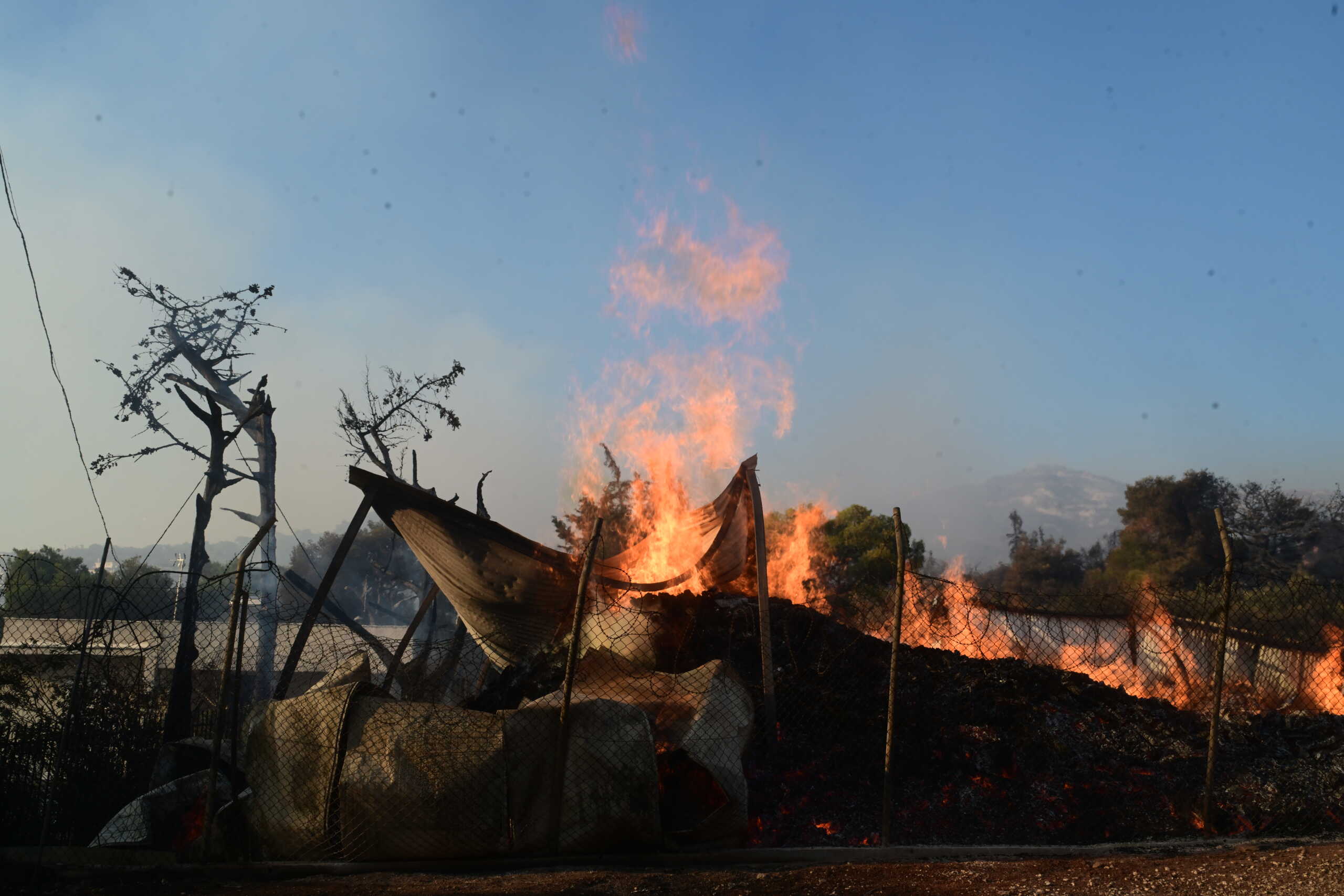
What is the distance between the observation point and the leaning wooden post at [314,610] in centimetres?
800

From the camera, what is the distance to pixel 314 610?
327 inches

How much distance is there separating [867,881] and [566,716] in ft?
7.63

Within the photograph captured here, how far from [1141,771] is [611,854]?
5.25 m

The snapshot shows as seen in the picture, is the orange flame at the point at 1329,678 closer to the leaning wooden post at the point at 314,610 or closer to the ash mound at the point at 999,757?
the ash mound at the point at 999,757

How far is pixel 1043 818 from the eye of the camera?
Result: 7.36 metres

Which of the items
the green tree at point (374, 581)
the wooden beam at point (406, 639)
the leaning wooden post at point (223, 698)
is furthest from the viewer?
the green tree at point (374, 581)

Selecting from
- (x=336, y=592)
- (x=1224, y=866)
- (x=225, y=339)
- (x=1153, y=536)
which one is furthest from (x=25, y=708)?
(x=336, y=592)

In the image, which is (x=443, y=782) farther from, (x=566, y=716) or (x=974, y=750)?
(x=974, y=750)

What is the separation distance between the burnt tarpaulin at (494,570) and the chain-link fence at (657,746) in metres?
0.26

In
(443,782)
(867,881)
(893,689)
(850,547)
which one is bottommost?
(867,881)

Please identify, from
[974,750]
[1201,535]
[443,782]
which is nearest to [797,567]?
[974,750]

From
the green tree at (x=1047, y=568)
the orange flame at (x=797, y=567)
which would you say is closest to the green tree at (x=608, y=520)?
the orange flame at (x=797, y=567)

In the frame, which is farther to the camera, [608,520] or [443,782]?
[608,520]

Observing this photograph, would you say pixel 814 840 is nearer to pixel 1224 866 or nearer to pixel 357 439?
pixel 1224 866
